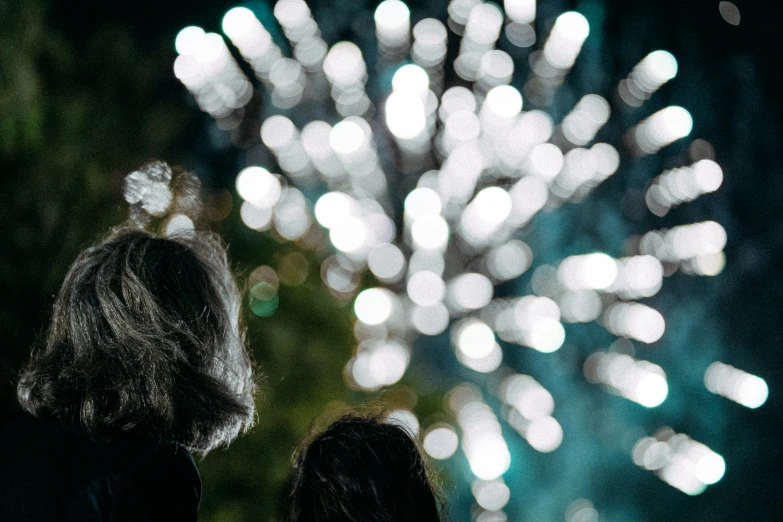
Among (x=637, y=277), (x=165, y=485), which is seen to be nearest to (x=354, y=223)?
(x=637, y=277)

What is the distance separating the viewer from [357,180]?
6781 mm

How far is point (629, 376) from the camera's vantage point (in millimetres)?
5828

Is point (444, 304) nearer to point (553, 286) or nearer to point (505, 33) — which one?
point (553, 286)

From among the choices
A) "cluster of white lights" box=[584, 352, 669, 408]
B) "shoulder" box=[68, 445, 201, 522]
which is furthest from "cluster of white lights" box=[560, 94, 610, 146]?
"shoulder" box=[68, 445, 201, 522]

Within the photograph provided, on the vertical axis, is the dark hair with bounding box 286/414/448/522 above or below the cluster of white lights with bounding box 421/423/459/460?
above

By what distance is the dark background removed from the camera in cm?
237

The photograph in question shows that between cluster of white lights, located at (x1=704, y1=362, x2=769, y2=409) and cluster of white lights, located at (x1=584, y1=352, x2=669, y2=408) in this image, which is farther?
cluster of white lights, located at (x1=584, y1=352, x2=669, y2=408)

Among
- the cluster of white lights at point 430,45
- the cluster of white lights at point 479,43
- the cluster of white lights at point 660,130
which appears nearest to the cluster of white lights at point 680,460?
the cluster of white lights at point 660,130

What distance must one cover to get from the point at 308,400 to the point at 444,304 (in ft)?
16.2

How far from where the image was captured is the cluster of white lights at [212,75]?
13.6 feet

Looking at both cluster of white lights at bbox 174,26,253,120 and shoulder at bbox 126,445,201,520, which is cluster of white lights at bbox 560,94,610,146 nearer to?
cluster of white lights at bbox 174,26,253,120

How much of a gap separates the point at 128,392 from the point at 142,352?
8cm

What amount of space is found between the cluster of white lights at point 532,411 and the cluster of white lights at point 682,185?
9.56 ft

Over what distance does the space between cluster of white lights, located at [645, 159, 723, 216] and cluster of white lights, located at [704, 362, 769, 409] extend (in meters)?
0.79
